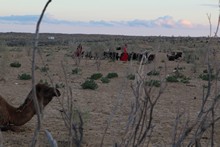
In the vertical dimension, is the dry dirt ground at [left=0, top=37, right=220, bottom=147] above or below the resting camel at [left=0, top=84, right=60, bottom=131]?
below

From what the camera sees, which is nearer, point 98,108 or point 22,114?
point 22,114

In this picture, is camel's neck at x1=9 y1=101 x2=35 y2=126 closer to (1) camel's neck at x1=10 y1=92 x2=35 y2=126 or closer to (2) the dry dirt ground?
(1) camel's neck at x1=10 y1=92 x2=35 y2=126

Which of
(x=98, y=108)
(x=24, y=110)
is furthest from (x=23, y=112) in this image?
(x=98, y=108)

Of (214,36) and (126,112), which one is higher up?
(214,36)

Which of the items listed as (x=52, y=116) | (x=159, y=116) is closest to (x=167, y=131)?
(x=159, y=116)

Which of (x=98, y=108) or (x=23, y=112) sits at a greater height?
(x=23, y=112)

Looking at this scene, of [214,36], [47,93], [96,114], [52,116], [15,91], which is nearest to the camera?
[214,36]

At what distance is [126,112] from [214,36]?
10.4 meters

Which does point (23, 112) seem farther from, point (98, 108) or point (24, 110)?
point (98, 108)

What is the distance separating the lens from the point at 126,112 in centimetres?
1395

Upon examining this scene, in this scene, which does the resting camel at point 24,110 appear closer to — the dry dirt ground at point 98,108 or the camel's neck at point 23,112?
the camel's neck at point 23,112

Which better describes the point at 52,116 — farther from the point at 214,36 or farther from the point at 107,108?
the point at 214,36

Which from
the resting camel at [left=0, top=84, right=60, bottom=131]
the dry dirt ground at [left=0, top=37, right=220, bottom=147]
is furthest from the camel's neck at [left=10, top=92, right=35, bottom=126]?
the dry dirt ground at [left=0, top=37, right=220, bottom=147]

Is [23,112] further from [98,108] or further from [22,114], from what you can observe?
[98,108]
